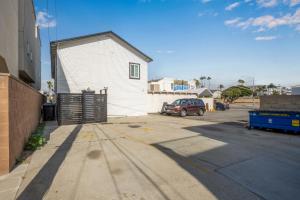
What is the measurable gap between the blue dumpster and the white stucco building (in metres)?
10.8

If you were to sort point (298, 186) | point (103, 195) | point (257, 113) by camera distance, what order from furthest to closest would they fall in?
point (257, 113) → point (298, 186) → point (103, 195)

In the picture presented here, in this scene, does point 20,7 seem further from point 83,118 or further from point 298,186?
point 298,186

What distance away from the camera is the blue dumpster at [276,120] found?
33.2ft

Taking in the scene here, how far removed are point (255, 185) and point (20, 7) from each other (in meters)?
15.5

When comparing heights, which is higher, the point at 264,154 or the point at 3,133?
the point at 3,133

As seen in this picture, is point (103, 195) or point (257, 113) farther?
point (257, 113)

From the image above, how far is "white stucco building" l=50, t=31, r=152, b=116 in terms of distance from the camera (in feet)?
50.5

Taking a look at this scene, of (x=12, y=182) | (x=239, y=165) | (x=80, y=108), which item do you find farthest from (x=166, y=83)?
(x=12, y=182)

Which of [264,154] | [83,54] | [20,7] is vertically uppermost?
[20,7]

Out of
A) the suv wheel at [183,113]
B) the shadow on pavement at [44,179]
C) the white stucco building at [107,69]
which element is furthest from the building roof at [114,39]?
the shadow on pavement at [44,179]

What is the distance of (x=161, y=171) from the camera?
15.7 ft

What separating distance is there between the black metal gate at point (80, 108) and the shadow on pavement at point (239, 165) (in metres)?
7.48

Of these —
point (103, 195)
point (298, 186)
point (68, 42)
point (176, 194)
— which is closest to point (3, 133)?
point (103, 195)

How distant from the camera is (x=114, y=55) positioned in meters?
18.0
